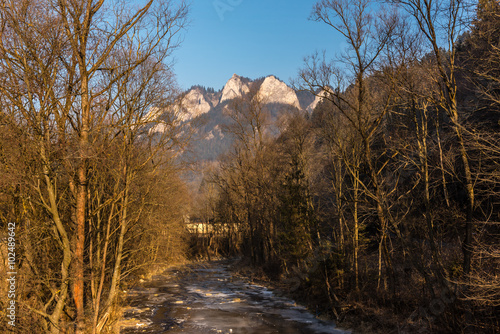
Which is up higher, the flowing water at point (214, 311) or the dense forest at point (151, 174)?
the dense forest at point (151, 174)

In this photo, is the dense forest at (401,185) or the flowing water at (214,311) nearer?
the dense forest at (401,185)


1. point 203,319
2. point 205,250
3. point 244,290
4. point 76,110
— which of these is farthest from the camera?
point 205,250

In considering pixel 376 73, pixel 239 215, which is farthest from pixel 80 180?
pixel 239 215

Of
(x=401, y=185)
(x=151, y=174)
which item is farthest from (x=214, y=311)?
(x=401, y=185)

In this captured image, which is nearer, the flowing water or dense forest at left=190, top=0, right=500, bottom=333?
dense forest at left=190, top=0, right=500, bottom=333

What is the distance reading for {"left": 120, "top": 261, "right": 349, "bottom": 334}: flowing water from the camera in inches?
665

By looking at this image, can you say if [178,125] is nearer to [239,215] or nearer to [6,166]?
[6,166]

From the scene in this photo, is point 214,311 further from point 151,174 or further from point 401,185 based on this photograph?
point 401,185

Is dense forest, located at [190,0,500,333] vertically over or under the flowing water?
over

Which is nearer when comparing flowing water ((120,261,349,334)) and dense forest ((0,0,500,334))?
dense forest ((0,0,500,334))

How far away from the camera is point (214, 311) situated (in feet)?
67.9

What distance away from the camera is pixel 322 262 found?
19984 mm

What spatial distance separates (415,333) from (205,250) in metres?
44.2

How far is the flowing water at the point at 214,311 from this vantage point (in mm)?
16891
